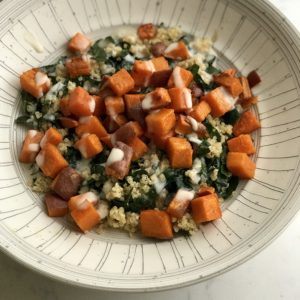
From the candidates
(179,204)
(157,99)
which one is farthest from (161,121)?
(179,204)

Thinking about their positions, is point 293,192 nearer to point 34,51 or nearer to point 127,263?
point 127,263

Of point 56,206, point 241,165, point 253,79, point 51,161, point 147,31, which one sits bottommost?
point 56,206

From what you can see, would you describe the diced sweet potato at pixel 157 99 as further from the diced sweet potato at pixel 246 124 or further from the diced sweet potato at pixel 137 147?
the diced sweet potato at pixel 246 124

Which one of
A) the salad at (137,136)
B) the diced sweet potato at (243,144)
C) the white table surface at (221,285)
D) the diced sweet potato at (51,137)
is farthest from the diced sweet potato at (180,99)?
the white table surface at (221,285)

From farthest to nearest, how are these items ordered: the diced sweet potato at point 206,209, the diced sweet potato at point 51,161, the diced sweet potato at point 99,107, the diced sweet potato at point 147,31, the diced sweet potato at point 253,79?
the diced sweet potato at point 147,31
the diced sweet potato at point 253,79
the diced sweet potato at point 99,107
the diced sweet potato at point 51,161
the diced sweet potato at point 206,209

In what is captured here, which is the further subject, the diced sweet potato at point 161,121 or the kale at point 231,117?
the kale at point 231,117

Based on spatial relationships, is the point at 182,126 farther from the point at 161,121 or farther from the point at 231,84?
the point at 231,84
